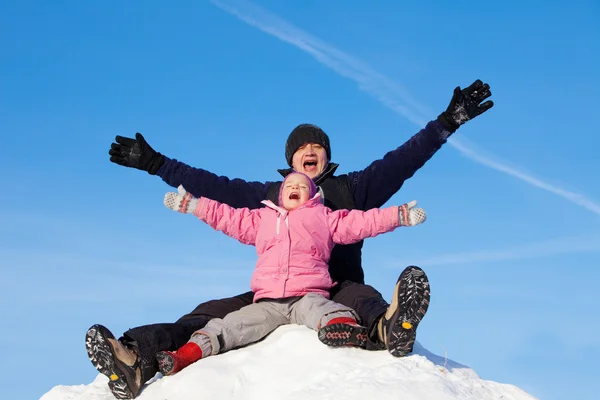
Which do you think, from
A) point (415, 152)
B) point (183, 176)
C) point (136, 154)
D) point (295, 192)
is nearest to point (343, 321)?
point (295, 192)

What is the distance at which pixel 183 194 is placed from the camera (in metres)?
5.45

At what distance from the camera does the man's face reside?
21.3 feet

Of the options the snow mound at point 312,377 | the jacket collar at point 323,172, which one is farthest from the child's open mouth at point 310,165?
the snow mound at point 312,377

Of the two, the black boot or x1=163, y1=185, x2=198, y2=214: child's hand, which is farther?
x1=163, y1=185, x2=198, y2=214: child's hand

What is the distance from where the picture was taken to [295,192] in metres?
5.34

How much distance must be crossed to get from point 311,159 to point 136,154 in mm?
1829

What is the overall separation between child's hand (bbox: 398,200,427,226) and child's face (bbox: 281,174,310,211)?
0.83 metres

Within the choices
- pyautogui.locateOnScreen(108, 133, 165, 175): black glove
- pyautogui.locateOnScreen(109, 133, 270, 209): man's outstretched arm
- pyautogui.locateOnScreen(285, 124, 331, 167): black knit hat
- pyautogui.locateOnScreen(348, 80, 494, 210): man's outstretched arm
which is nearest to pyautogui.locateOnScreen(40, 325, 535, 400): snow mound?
pyautogui.locateOnScreen(348, 80, 494, 210): man's outstretched arm

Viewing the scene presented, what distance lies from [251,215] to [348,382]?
6.53 ft

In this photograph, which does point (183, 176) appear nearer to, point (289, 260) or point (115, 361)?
point (289, 260)

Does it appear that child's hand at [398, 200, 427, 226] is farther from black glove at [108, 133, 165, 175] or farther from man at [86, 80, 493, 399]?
black glove at [108, 133, 165, 175]

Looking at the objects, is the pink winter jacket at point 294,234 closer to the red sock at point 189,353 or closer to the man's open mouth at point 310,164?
the red sock at point 189,353

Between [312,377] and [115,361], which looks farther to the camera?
[115,361]

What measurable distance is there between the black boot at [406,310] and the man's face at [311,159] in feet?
7.87
